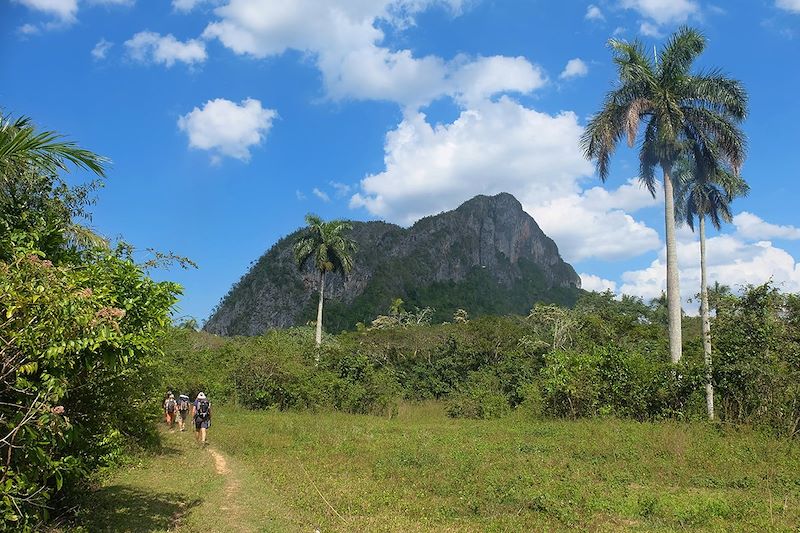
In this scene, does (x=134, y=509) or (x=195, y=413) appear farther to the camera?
(x=195, y=413)

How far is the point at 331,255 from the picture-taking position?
4094 cm

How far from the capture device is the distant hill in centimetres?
11625

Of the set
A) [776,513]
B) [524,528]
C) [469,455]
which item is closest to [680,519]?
[776,513]

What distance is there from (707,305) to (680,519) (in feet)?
42.3

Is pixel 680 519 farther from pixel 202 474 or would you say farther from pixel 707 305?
pixel 707 305

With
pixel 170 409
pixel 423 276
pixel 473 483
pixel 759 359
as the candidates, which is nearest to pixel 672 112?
pixel 759 359

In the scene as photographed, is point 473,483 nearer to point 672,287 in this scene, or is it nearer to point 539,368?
point 672,287

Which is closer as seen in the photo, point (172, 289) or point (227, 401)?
point (172, 289)

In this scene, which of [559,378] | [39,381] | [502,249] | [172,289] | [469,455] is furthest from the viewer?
[502,249]

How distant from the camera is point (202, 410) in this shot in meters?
18.4

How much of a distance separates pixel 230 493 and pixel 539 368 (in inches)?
929

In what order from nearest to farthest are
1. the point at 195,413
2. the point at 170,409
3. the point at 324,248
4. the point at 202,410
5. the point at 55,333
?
the point at 55,333 → the point at 202,410 → the point at 195,413 → the point at 170,409 → the point at 324,248

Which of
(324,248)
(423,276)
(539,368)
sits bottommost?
(539,368)

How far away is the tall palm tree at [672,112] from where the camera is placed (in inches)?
868
